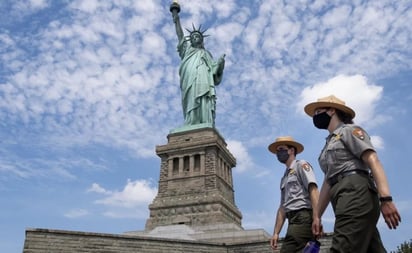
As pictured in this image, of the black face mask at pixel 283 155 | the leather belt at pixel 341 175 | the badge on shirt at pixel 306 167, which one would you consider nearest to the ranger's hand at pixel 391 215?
the leather belt at pixel 341 175

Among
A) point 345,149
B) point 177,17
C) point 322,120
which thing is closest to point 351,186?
point 345,149

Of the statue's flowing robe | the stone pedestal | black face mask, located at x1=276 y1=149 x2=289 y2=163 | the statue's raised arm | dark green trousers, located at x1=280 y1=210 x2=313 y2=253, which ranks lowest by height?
dark green trousers, located at x1=280 y1=210 x2=313 y2=253

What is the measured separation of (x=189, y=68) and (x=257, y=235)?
55.5 feet

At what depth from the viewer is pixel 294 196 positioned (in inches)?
211

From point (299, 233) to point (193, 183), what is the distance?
26.3m

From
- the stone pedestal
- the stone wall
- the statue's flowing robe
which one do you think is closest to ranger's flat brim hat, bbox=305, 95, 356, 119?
the stone wall

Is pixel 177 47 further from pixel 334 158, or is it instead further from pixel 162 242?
pixel 334 158

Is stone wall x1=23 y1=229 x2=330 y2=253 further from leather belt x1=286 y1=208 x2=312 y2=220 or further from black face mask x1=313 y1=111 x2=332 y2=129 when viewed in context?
black face mask x1=313 y1=111 x2=332 y2=129

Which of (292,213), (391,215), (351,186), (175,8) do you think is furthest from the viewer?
(175,8)

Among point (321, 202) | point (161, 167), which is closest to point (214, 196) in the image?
point (161, 167)

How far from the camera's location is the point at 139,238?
1875 cm

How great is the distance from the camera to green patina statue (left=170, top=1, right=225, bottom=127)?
33.6 m

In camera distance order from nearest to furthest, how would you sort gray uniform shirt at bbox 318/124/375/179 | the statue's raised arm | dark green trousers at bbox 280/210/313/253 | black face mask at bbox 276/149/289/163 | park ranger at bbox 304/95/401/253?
park ranger at bbox 304/95/401/253
gray uniform shirt at bbox 318/124/375/179
dark green trousers at bbox 280/210/313/253
black face mask at bbox 276/149/289/163
the statue's raised arm

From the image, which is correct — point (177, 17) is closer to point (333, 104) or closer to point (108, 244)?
point (108, 244)
